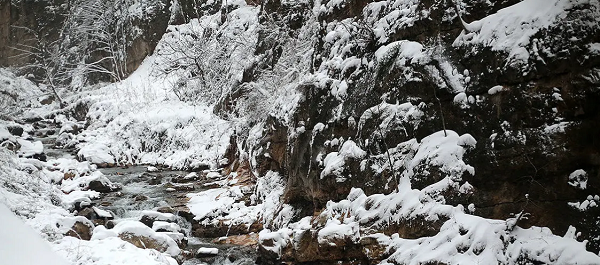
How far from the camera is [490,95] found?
17.7 ft

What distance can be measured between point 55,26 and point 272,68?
80.2 ft

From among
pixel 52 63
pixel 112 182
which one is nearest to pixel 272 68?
pixel 112 182

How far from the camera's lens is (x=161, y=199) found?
37.4 ft

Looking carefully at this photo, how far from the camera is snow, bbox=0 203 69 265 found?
2.64 m

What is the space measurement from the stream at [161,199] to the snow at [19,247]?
521 cm

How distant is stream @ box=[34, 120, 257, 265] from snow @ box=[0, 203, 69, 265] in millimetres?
5208

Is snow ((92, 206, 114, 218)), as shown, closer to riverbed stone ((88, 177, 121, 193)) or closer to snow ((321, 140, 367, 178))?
riverbed stone ((88, 177, 121, 193))

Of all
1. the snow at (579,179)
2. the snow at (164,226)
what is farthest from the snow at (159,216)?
the snow at (579,179)

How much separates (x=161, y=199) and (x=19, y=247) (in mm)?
8845

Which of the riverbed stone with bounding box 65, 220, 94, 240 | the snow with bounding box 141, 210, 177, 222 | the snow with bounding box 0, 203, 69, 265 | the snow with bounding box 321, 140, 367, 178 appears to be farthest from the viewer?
the snow with bounding box 141, 210, 177, 222

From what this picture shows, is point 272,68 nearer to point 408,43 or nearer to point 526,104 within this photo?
point 408,43

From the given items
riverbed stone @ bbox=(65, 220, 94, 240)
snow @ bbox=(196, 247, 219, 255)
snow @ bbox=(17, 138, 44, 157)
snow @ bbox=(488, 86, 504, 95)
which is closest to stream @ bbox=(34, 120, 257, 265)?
snow @ bbox=(196, 247, 219, 255)

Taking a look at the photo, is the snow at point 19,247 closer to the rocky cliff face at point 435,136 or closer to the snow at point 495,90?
the rocky cliff face at point 435,136

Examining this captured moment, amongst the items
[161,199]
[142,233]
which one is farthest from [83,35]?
[142,233]
